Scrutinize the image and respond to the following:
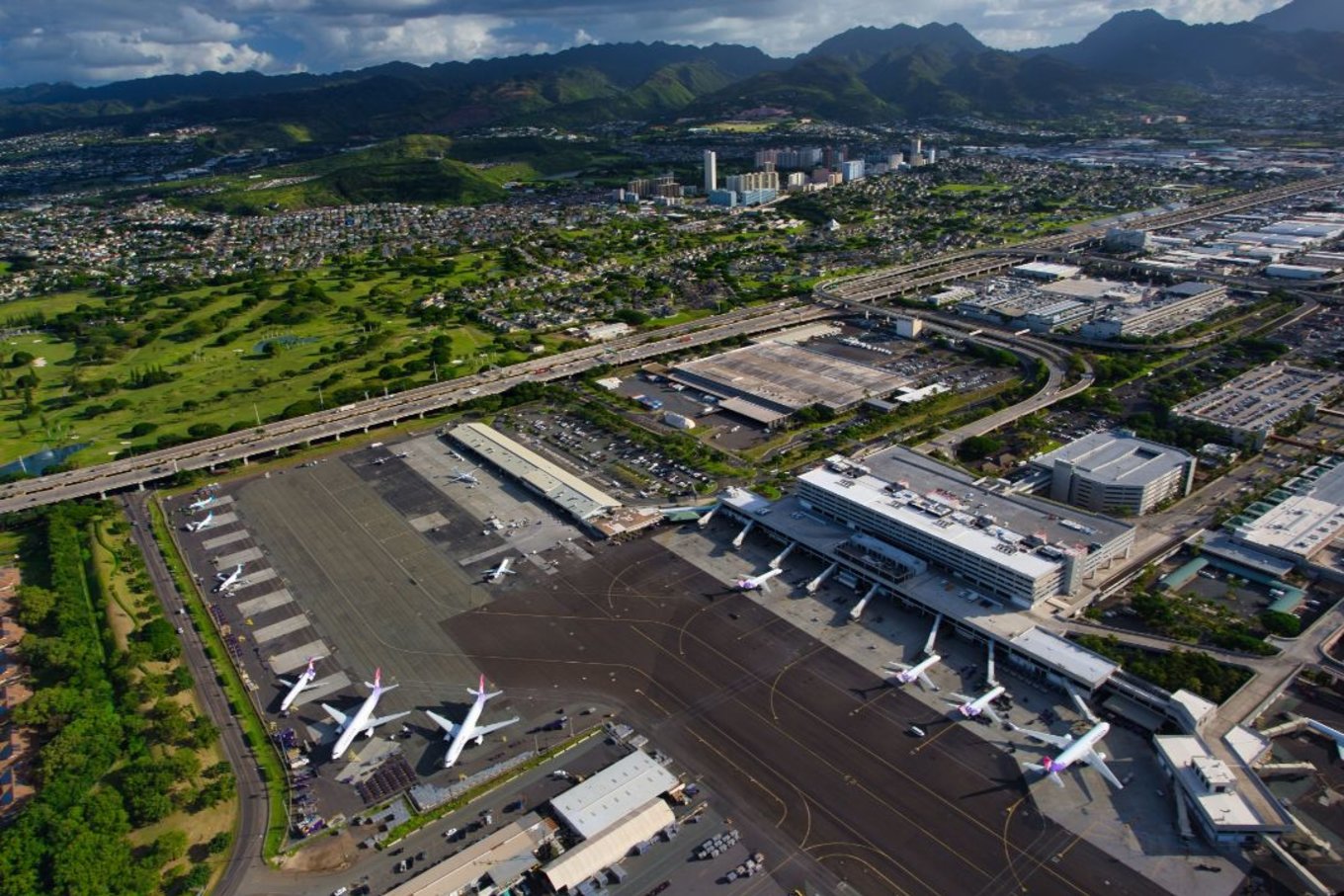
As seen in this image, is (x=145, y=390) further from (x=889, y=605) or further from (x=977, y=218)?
(x=977, y=218)

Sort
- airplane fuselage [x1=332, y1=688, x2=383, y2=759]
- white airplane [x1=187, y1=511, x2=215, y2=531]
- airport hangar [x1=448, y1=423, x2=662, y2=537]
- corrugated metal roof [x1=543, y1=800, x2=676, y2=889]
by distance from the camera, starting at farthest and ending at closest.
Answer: white airplane [x1=187, y1=511, x2=215, y2=531] < airport hangar [x1=448, y1=423, x2=662, y2=537] < airplane fuselage [x1=332, y1=688, x2=383, y2=759] < corrugated metal roof [x1=543, y1=800, x2=676, y2=889]

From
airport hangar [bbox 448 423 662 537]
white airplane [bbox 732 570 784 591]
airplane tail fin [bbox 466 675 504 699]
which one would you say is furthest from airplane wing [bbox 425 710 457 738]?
airport hangar [bbox 448 423 662 537]

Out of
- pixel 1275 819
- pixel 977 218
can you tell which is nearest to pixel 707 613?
pixel 1275 819

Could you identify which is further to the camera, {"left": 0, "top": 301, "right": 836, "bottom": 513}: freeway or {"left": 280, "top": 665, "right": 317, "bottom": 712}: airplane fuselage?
{"left": 0, "top": 301, "right": 836, "bottom": 513}: freeway

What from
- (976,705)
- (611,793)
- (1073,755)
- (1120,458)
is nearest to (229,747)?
(611,793)

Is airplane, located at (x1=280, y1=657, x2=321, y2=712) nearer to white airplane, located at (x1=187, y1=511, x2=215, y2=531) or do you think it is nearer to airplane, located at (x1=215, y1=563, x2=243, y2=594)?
airplane, located at (x1=215, y1=563, x2=243, y2=594)
